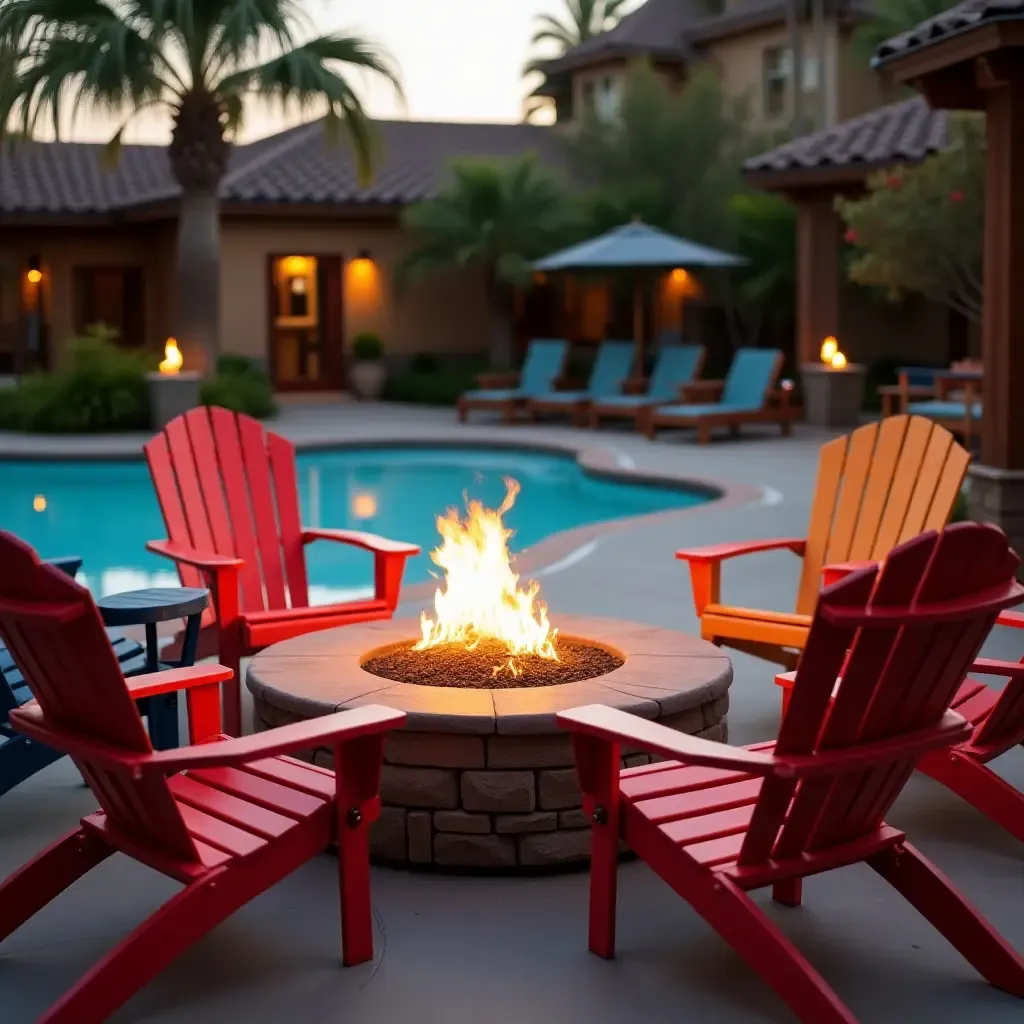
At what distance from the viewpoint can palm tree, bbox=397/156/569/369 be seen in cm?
2022

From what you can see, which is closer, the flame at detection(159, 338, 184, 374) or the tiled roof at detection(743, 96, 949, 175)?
the tiled roof at detection(743, 96, 949, 175)

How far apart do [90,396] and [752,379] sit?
281 inches

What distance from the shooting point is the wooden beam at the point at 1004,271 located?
711 centimetres

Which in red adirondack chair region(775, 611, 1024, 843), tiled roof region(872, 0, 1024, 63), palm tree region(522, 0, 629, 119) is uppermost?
palm tree region(522, 0, 629, 119)

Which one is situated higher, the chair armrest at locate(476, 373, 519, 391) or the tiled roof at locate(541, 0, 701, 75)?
the tiled roof at locate(541, 0, 701, 75)

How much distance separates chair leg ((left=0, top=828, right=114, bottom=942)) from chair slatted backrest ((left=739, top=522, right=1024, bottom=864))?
1.33 metres

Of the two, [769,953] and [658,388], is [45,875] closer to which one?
[769,953]

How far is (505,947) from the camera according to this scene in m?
3.29

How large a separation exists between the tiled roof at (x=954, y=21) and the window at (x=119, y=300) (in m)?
18.2

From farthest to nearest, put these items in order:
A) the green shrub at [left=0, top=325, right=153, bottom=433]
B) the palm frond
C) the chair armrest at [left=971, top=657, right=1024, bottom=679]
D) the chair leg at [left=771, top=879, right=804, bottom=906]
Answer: the green shrub at [left=0, top=325, right=153, bottom=433], the palm frond, the chair armrest at [left=971, top=657, right=1024, bottom=679], the chair leg at [left=771, top=879, right=804, bottom=906]

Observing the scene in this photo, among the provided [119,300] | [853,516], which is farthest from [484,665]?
[119,300]

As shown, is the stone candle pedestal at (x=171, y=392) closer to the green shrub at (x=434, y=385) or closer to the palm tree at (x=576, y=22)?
the green shrub at (x=434, y=385)

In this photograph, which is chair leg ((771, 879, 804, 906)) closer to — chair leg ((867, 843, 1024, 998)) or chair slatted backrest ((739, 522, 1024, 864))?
chair leg ((867, 843, 1024, 998))

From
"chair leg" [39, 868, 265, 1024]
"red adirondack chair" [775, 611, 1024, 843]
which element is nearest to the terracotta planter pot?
"red adirondack chair" [775, 611, 1024, 843]
